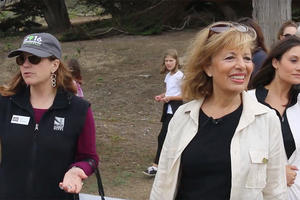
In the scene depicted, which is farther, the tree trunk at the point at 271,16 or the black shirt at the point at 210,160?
the tree trunk at the point at 271,16

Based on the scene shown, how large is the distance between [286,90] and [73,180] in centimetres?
150

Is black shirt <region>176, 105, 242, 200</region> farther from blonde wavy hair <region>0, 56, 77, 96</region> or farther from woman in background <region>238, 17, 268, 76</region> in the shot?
woman in background <region>238, 17, 268, 76</region>

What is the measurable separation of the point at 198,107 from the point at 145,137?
6304 millimetres

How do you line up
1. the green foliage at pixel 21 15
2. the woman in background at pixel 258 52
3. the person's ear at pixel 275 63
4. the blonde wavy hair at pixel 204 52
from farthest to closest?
the green foliage at pixel 21 15 < the woman in background at pixel 258 52 < the person's ear at pixel 275 63 < the blonde wavy hair at pixel 204 52

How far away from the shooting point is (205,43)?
2562 mm

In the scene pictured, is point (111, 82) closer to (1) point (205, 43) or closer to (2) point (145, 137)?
(2) point (145, 137)

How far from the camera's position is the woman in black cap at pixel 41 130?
9.44ft

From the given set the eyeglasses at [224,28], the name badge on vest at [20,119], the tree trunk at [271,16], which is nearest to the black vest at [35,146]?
the name badge on vest at [20,119]

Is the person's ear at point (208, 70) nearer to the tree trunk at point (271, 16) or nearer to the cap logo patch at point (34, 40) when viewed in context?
the cap logo patch at point (34, 40)

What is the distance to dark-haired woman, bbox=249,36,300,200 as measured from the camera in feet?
10.2

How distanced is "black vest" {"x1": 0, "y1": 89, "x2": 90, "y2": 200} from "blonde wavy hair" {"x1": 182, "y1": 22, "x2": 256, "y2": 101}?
0.68 metres

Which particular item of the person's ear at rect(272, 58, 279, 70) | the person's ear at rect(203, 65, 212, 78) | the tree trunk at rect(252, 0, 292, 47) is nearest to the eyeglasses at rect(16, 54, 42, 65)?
the person's ear at rect(203, 65, 212, 78)

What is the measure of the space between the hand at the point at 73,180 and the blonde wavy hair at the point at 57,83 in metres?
0.52

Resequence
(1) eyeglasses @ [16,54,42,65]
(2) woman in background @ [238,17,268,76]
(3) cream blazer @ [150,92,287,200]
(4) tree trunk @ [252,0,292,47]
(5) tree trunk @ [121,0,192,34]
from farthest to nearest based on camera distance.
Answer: (5) tree trunk @ [121,0,192,34] < (4) tree trunk @ [252,0,292,47] < (2) woman in background @ [238,17,268,76] < (1) eyeglasses @ [16,54,42,65] < (3) cream blazer @ [150,92,287,200]
